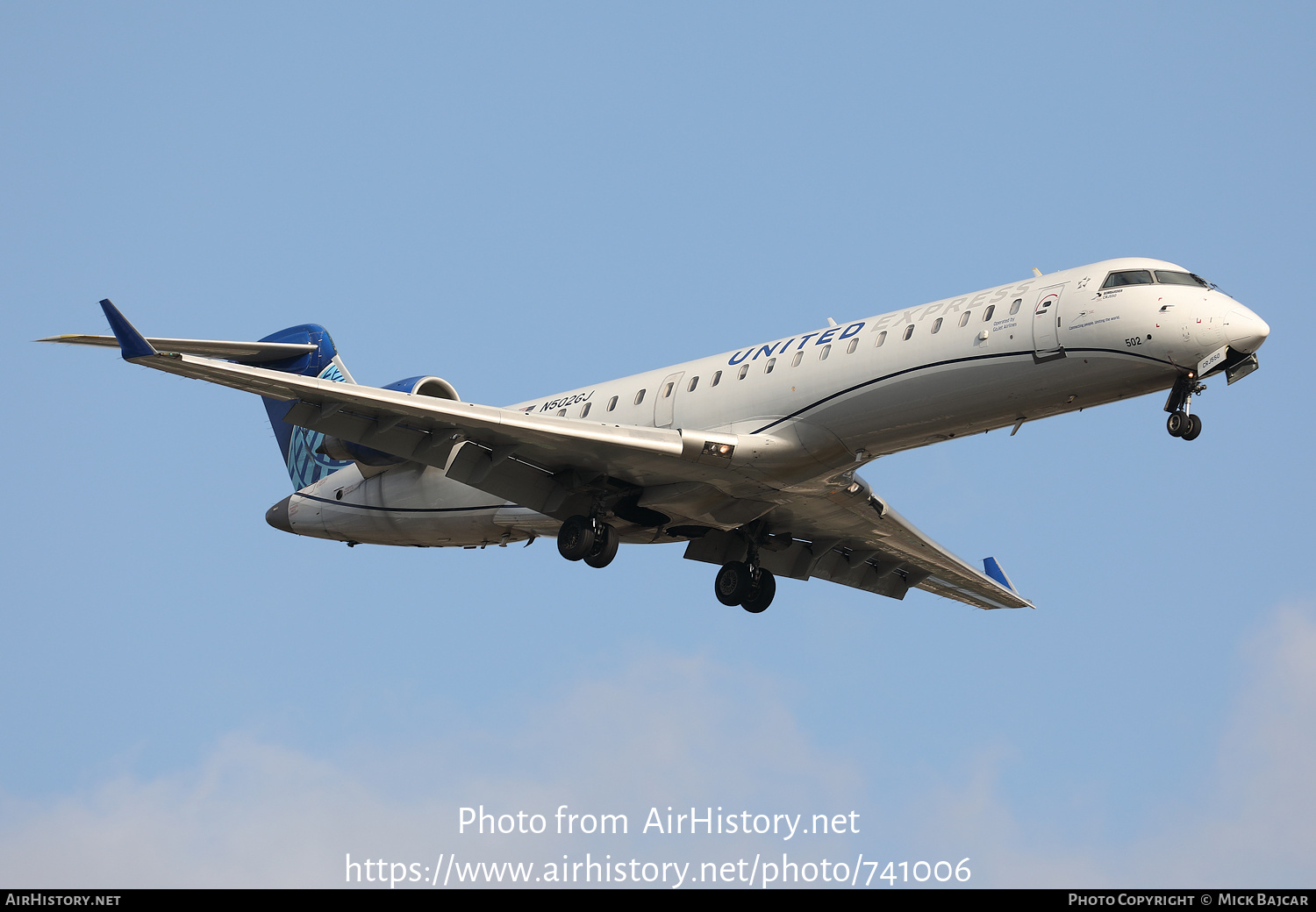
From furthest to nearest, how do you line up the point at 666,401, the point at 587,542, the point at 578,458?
1. the point at 666,401
2. the point at 587,542
3. the point at 578,458

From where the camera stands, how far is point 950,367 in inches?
813

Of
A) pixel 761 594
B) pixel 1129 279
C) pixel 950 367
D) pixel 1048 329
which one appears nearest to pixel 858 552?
pixel 761 594

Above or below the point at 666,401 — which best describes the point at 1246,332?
below

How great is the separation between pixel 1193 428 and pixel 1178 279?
1.99 meters

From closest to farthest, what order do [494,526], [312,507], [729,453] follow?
1. [729,453]
2. [494,526]
3. [312,507]

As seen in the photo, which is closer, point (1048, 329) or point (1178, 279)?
point (1178, 279)

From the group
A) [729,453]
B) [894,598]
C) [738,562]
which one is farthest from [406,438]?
[894,598]

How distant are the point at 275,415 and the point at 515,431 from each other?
9265mm

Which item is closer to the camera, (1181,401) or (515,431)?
(1181,401)

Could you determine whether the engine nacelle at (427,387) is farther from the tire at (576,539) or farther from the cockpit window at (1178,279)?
the cockpit window at (1178,279)

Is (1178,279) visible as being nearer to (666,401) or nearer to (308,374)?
(666,401)

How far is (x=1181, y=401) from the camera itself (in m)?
19.7

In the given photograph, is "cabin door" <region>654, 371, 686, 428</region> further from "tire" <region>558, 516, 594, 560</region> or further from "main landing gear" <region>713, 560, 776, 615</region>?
"main landing gear" <region>713, 560, 776, 615</region>

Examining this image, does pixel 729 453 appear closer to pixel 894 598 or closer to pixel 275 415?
pixel 894 598
